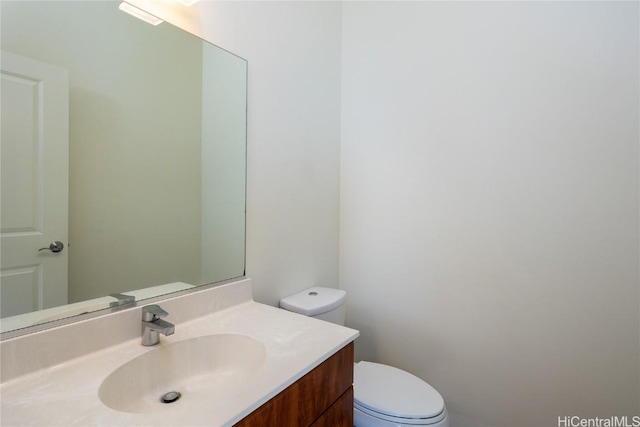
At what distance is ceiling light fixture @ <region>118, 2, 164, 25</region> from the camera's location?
925mm

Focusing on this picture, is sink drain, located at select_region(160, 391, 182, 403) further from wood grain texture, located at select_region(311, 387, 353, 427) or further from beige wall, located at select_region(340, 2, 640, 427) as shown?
beige wall, located at select_region(340, 2, 640, 427)

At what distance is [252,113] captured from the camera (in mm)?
1318

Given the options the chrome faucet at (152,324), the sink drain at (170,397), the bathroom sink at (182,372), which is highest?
the chrome faucet at (152,324)

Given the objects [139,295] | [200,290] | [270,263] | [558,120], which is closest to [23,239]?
[139,295]

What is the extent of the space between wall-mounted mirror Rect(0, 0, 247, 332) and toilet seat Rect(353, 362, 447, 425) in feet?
2.50

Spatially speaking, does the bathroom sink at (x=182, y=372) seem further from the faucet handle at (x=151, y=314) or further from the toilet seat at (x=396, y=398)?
the toilet seat at (x=396, y=398)

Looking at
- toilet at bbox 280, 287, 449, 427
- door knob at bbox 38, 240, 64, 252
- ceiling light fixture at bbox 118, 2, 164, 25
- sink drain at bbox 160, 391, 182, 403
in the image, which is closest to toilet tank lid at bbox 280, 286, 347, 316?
toilet at bbox 280, 287, 449, 427

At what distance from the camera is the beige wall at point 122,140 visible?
2.77 feet

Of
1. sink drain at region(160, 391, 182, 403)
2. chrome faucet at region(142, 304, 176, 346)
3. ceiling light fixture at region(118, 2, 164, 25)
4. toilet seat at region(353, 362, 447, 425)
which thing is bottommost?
toilet seat at region(353, 362, 447, 425)

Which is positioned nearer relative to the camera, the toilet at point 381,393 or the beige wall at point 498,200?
the toilet at point 381,393

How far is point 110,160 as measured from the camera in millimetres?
936

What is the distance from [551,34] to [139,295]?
1.98m

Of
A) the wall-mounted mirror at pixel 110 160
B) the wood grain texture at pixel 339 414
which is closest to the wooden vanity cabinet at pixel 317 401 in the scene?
the wood grain texture at pixel 339 414

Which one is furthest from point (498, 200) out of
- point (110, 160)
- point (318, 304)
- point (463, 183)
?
point (110, 160)
